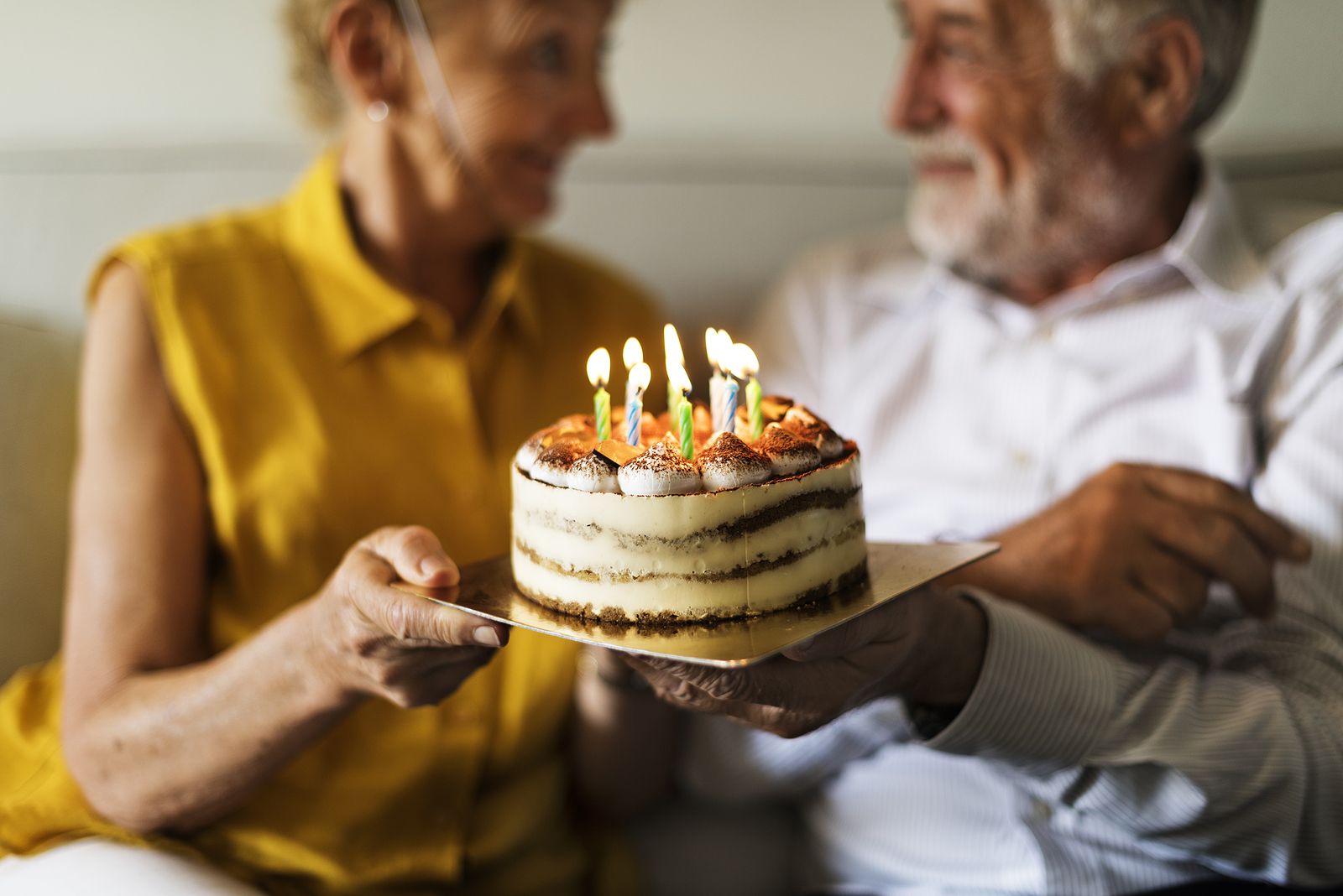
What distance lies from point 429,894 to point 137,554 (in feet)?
1.78

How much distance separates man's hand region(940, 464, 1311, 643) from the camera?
1.25 metres

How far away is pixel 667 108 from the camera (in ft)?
7.18

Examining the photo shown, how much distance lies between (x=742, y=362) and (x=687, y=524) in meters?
0.19

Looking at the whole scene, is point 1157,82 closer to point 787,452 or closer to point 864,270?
point 864,270

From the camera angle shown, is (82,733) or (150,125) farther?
(150,125)

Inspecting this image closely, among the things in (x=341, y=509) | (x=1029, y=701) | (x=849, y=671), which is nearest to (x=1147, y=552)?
(x=1029, y=701)

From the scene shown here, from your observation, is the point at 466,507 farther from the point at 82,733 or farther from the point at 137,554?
the point at 82,733

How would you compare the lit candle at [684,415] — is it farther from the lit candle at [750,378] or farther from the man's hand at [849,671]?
the man's hand at [849,671]

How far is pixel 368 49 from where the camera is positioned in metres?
1.49

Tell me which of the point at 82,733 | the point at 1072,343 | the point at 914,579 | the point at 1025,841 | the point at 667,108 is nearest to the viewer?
the point at 914,579

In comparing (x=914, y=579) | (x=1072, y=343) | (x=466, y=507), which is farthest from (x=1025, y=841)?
(x=466, y=507)

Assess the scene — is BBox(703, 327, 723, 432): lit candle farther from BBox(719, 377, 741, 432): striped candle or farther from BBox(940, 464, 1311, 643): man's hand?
BBox(940, 464, 1311, 643): man's hand

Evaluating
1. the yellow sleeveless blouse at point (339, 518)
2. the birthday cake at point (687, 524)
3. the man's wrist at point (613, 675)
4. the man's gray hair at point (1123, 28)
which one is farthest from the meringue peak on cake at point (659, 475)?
the man's gray hair at point (1123, 28)

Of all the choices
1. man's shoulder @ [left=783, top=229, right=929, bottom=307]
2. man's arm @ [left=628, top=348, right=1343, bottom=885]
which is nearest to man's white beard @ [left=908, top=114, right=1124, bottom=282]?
man's shoulder @ [left=783, top=229, right=929, bottom=307]
